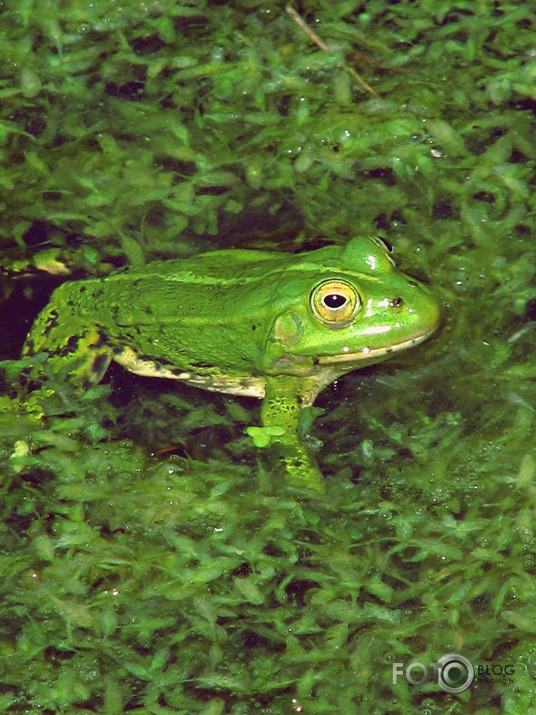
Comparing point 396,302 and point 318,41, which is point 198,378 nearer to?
point 396,302

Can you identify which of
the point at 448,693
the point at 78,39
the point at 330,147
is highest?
the point at 78,39

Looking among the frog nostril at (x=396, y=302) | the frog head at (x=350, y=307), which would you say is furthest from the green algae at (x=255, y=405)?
the frog nostril at (x=396, y=302)

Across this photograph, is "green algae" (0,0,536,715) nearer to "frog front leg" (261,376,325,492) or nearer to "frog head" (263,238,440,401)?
"frog front leg" (261,376,325,492)

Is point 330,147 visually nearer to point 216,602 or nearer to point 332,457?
point 332,457

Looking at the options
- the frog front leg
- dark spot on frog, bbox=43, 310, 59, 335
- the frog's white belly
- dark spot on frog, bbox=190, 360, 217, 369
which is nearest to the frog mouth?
the frog front leg

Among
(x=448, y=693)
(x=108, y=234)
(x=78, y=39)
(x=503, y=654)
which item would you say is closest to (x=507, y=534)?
(x=503, y=654)

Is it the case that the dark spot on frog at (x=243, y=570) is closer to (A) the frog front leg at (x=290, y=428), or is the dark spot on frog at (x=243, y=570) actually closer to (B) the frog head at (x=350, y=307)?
(A) the frog front leg at (x=290, y=428)

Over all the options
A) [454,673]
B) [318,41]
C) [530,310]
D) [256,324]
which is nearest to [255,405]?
[256,324]
